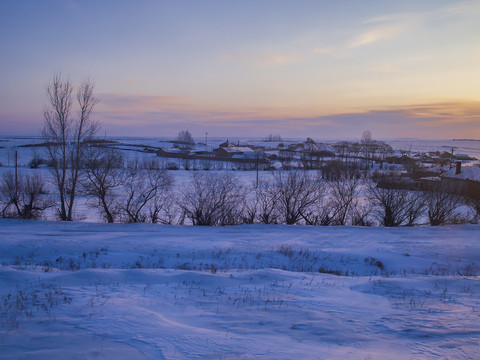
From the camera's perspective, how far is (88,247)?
13.1m

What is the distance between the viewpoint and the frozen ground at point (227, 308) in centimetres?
440

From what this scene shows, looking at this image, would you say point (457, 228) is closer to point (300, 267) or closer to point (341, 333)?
point (300, 267)

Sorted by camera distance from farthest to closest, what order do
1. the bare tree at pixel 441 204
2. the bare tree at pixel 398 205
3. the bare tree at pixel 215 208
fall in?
1. the bare tree at pixel 441 204
2. the bare tree at pixel 398 205
3. the bare tree at pixel 215 208

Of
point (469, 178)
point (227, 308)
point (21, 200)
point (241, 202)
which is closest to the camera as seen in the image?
point (227, 308)

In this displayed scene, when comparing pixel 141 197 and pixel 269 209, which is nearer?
pixel 269 209

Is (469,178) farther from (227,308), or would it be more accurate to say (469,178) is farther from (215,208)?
(227,308)

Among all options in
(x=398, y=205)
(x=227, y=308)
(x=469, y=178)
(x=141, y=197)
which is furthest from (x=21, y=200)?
(x=469, y=178)

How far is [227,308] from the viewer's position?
6.10 metres

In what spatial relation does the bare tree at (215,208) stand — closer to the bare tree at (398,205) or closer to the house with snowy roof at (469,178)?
the bare tree at (398,205)

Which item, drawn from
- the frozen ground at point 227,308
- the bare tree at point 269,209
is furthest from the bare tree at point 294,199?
the frozen ground at point 227,308

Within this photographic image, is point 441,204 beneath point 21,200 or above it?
above

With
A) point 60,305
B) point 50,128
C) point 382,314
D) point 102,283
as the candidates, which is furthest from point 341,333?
point 50,128

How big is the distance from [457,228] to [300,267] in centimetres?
1380

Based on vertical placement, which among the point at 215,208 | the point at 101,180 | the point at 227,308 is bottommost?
the point at 215,208
